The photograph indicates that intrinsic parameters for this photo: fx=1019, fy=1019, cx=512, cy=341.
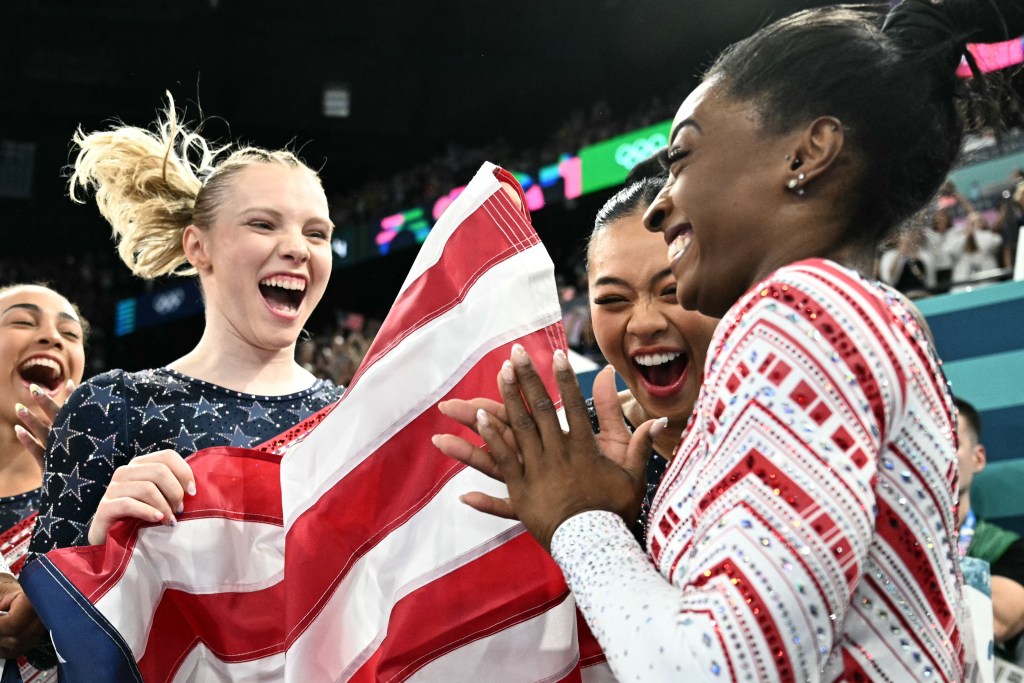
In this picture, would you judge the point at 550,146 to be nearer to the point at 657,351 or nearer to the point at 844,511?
the point at 657,351

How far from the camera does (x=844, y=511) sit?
0.72 meters

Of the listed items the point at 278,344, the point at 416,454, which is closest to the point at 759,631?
the point at 416,454

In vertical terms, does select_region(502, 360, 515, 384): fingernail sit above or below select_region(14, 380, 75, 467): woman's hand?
above

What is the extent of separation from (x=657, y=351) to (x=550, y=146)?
10.6 meters

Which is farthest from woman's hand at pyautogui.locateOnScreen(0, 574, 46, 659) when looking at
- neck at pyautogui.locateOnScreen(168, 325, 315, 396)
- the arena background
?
the arena background

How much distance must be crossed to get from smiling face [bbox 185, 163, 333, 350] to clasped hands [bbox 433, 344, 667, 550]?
3.21 ft

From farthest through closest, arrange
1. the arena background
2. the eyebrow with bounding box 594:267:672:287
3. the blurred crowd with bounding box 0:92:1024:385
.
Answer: the arena background, the blurred crowd with bounding box 0:92:1024:385, the eyebrow with bounding box 594:267:672:287

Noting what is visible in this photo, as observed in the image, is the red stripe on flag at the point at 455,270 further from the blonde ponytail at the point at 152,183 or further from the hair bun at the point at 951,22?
the blonde ponytail at the point at 152,183

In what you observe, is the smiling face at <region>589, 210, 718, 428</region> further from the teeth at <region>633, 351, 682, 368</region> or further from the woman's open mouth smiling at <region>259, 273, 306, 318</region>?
the woman's open mouth smiling at <region>259, 273, 306, 318</region>

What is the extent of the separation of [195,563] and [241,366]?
608 mm

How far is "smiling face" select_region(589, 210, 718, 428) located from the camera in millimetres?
1582

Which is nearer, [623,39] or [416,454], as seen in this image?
[416,454]

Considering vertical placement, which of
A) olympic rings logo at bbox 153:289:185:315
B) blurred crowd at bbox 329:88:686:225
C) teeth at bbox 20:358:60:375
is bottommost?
olympic rings logo at bbox 153:289:185:315

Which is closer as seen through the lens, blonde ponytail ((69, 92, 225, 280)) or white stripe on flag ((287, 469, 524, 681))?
white stripe on flag ((287, 469, 524, 681))
